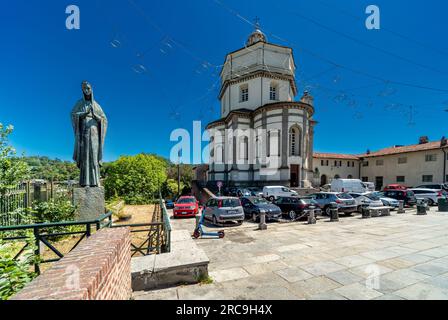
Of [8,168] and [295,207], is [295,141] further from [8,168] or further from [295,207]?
[8,168]

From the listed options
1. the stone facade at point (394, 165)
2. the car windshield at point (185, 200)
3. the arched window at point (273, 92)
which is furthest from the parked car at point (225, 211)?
the arched window at point (273, 92)

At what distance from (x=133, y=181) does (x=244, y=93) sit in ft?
71.4

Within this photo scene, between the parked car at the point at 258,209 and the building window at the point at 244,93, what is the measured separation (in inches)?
917

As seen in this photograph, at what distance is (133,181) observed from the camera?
2675 cm

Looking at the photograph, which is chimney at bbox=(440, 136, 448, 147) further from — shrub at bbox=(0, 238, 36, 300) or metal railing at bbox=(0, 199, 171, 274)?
shrub at bbox=(0, 238, 36, 300)

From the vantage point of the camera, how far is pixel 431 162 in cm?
2931

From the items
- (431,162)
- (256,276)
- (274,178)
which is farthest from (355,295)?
(431,162)

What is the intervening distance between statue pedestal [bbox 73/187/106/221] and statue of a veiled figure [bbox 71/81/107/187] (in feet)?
0.64

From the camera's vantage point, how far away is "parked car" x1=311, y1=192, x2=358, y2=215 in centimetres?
1259

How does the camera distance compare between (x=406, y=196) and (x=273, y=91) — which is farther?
(x=273, y=91)

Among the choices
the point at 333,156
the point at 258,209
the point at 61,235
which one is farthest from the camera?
the point at 333,156

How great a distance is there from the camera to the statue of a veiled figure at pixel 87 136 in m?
6.28

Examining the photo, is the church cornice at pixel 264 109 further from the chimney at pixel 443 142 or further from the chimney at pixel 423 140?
the chimney at pixel 423 140

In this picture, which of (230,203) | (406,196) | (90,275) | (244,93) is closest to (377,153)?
(406,196)
